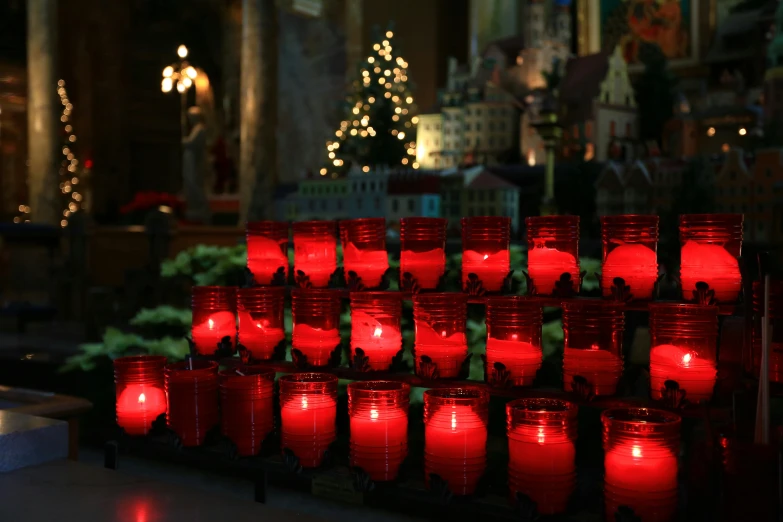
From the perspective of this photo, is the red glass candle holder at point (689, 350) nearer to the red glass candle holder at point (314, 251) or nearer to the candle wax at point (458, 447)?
the candle wax at point (458, 447)

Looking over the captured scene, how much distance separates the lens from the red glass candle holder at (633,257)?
2117 mm

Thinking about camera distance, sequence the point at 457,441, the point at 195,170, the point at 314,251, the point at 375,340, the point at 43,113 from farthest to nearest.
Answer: the point at 43,113 < the point at 195,170 < the point at 314,251 < the point at 375,340 < the point at 457,441

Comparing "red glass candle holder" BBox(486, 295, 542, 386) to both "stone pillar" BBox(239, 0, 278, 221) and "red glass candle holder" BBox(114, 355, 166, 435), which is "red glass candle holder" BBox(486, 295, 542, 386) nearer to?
"red glass candle holder" BBox(114, 355, 166, 435)

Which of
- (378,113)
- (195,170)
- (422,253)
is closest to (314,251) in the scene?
(422,253)

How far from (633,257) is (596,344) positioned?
0.28 m

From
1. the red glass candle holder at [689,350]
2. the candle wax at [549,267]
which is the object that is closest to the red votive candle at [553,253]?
the candle wax at [549,267]

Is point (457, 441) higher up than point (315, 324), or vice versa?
point (315, 324)

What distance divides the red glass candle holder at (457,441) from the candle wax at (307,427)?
0.34 metres

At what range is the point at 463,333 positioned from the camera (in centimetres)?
226

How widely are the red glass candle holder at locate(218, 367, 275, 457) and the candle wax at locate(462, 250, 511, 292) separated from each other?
0.70 m

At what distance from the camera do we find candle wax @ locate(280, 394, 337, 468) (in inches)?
85.2

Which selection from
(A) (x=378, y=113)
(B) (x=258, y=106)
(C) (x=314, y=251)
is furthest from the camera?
(A) (x=378, y=113)

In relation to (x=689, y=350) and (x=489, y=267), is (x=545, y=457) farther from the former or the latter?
(x=489, y=267)

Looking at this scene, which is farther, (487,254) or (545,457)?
(487,254)
